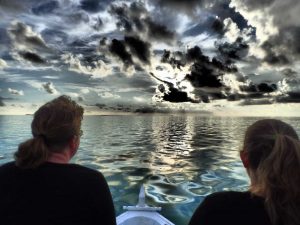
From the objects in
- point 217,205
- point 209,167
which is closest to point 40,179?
point 217,205

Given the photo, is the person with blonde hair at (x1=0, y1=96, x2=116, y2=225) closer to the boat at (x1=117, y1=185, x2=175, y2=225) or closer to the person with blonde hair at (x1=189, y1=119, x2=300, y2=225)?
the person with blonde hair at (x1=189, y1=119, x2=300, y2=225)

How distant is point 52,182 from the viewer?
3094 millimetres

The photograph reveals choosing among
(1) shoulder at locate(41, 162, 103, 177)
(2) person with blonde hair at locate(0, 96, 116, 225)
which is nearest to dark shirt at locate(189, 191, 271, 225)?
(2) person with blonde hair at locate(0, 96, 116, 225)

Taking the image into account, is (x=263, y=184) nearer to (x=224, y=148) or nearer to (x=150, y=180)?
(x=150, y=180)

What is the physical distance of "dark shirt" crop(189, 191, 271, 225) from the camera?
2.69 meters

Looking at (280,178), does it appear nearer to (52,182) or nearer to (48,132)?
(52,182)

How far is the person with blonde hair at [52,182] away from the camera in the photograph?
3055 mm

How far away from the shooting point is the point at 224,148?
2669 cm

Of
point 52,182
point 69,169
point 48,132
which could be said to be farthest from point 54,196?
point 48,132

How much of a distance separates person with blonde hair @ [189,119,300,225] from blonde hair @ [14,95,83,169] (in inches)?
51.5

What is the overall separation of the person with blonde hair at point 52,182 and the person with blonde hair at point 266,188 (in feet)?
2.88

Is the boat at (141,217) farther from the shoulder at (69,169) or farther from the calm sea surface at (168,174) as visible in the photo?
the shoulder at (69,169)

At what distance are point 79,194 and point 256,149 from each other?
4.71 feet

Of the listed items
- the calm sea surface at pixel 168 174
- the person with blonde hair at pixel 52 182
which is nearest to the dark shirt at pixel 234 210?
the person with blonde hair at pixel 52 182
